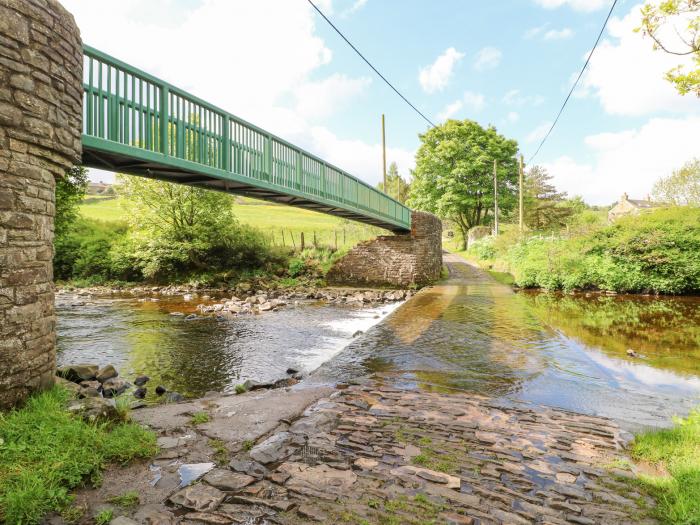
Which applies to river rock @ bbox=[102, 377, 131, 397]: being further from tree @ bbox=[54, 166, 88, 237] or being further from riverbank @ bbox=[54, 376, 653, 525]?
tree @ bbox=[54, 166, 88, 237]

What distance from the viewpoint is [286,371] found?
7.33 meters

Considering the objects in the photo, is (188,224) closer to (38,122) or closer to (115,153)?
(115,153)

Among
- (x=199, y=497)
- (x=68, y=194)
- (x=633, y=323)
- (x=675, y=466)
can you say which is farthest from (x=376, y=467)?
(x=68, y=194)

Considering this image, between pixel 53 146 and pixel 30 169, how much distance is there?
0.37 metres

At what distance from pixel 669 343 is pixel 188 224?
20.9 meters

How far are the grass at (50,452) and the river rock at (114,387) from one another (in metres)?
1.90

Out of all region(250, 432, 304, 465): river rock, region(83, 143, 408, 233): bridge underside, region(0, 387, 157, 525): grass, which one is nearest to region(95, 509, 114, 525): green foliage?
region(0, 387, 157, 525): grass

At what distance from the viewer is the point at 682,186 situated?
29.6 m

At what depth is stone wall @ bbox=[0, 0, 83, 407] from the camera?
12.4 feet

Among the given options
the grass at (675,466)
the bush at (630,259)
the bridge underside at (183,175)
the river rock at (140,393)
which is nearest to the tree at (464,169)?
the bush at (630,259)

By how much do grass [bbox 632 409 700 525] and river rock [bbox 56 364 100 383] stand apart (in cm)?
708

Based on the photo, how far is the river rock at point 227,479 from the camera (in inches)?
120

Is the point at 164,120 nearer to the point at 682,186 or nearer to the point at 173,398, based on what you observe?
the point at 173,398

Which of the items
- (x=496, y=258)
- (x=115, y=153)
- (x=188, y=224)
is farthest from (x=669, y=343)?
(x=188, y=224)
